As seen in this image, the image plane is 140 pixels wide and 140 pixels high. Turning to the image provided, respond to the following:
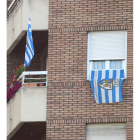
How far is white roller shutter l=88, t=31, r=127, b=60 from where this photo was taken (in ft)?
75.9

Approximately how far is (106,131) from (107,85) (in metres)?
1.61

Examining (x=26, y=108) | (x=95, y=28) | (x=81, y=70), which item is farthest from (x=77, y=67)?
(x=26, y=108)

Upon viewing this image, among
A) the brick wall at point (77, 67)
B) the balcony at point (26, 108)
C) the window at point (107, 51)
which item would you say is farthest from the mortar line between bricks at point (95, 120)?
the window at point (107, 51)

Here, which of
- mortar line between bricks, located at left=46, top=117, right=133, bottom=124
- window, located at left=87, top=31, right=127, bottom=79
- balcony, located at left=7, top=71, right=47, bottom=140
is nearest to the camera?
mortar line between bricks, located at left=46, top=117, right=133, bottom=124

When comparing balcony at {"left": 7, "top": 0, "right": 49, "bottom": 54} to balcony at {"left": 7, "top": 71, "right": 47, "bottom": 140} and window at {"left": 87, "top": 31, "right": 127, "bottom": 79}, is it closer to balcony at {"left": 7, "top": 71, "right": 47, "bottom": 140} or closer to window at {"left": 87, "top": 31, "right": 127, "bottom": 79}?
balcony at {"left": 7, "top": 71, "right": 47, "bottom": 140}

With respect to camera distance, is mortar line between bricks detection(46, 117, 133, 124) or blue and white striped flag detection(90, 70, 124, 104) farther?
blue and white striped flag detection(90, 70, 124, 104)

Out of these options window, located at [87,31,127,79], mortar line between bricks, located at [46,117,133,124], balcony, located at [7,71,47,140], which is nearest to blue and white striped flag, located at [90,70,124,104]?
window, located at [87,31,127,79]

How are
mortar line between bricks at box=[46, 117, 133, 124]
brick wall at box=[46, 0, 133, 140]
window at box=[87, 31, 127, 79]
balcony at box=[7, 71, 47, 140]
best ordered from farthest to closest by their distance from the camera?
window at box=[87, 31, 127, 79] < balcony at box=[7, 71, 47, 140] < brick wall at box=[46, 0, 133, 140] < mortar line between bricks at box=[46, 117, 133, 124]

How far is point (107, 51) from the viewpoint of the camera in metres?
23.2

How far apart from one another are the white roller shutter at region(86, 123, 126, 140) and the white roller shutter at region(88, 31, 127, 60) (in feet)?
8.08

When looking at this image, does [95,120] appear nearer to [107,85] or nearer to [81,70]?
[107,85]

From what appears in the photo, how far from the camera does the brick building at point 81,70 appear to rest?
22.5 m

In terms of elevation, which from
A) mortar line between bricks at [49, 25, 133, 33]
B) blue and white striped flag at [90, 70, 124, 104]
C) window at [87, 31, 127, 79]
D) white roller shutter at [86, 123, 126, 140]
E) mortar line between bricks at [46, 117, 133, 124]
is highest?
mortar line between bricks at [49, 25, 133, 33]

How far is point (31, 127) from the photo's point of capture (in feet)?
79.0
